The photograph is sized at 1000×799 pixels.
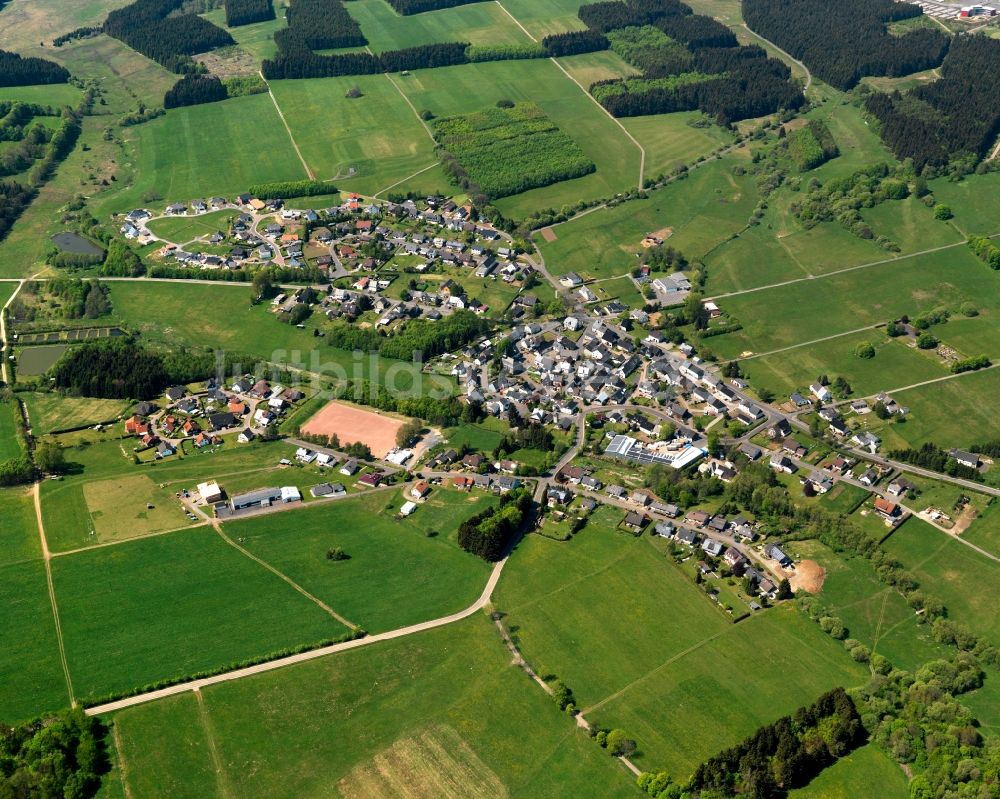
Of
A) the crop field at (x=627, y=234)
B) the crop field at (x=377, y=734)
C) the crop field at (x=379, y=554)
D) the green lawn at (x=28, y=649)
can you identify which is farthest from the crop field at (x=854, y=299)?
the green lawn at (x=28, y=649)

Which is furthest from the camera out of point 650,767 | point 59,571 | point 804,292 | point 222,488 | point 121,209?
point 121,209

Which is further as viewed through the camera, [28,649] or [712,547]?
[712,547]

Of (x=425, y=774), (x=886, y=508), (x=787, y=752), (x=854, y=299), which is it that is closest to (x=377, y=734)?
(x=425, y=774)

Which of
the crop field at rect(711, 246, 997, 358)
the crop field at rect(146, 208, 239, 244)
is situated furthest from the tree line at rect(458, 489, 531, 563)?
the crop field at rect(146, 208, 239, 244)

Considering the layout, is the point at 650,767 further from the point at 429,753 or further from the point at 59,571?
the point at 59,571

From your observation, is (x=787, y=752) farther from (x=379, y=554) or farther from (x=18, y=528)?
(x=18, y=528)

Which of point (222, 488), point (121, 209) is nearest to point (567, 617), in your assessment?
point (222, 488)

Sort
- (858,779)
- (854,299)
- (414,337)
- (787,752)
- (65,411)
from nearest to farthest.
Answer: (787,752), (858,779), (65,411), (414,337), (854,299)
